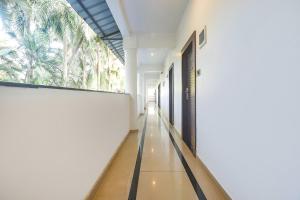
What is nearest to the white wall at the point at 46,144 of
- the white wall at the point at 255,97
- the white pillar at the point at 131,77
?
the white wall at the point at 255,97

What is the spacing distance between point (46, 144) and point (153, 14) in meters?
3.93

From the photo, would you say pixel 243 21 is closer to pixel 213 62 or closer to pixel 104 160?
pixel 213 62

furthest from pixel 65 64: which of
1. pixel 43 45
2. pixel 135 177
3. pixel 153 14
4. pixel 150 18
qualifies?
pixel 150 18

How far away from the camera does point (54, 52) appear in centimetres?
243

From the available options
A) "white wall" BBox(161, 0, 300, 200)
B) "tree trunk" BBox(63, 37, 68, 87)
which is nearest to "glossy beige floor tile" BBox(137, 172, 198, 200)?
"white wall" BBox(161, 0, 300, 200)

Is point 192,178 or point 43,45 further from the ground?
point 43,45

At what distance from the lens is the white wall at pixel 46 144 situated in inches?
34.7

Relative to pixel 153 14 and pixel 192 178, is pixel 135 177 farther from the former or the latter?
pixel 153 14

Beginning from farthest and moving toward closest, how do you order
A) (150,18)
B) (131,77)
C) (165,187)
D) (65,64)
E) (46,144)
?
(131,77)
(150,18)
(65,64)
(165,187)
(46,144)

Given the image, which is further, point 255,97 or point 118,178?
point 118,178

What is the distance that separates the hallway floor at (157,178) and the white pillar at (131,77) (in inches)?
83.9

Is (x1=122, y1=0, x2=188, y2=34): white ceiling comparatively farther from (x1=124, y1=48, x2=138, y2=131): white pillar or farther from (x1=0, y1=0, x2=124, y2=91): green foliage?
(x1=0, y1=0, x2=124, y2=91): green foliage

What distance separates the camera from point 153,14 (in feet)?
14.2

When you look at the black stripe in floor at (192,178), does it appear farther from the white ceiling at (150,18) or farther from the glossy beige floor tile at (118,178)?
the white ceiling at (150,18)
